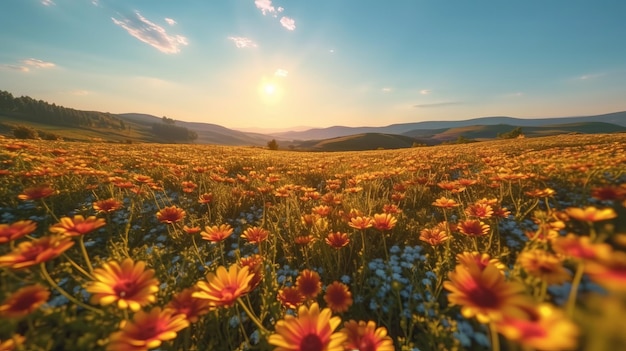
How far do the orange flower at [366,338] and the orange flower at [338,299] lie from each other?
0.83 feet

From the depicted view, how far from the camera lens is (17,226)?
165cm

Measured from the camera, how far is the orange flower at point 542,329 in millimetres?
742

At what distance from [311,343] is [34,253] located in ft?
4.82

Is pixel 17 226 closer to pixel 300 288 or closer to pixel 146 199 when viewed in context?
pixel 300 288

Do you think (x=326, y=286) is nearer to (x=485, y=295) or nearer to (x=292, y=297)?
(x=292, y=297)

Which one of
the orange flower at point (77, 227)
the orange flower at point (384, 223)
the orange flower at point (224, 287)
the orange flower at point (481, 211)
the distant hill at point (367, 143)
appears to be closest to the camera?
the orange flower at point (224, 287)

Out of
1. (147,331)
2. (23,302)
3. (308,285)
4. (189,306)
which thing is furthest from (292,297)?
(23,302)

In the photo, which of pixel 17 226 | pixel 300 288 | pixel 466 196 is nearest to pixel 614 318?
pixel 300 288

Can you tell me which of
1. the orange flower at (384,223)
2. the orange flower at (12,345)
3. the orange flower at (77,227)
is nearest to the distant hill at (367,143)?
the orange flower at (384,223)

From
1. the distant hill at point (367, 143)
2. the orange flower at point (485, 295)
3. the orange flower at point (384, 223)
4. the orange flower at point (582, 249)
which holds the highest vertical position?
the orange flower at point (582, 249)

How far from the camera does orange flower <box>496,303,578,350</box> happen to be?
2.43 feet

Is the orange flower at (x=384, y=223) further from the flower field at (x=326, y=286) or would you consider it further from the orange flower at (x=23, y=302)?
the orange flower at (x=23, y=302)

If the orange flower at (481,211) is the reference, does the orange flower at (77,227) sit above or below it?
above

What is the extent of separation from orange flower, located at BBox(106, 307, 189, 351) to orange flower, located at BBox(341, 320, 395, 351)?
83 centimetres
